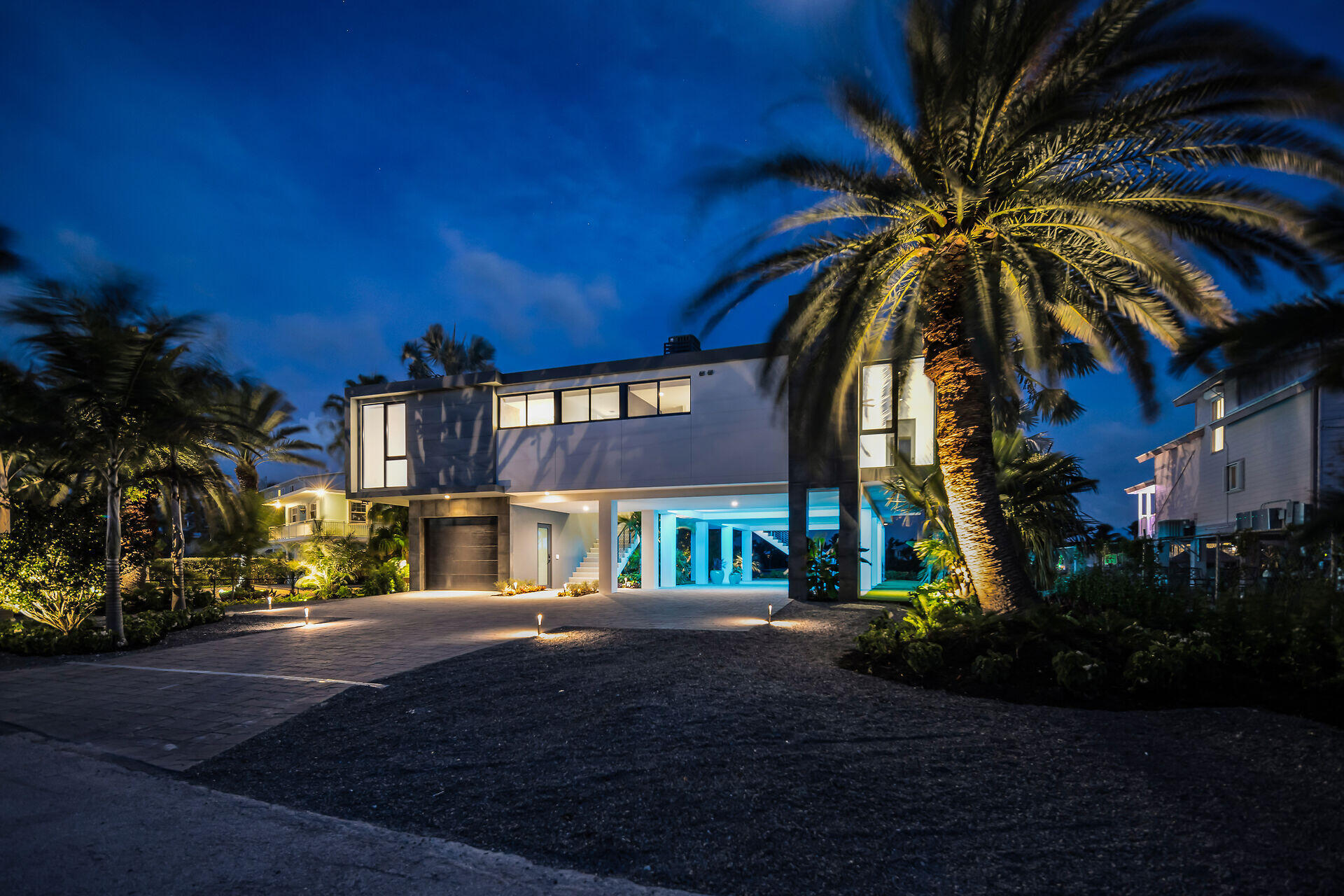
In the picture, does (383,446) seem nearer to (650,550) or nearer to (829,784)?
(650,550)

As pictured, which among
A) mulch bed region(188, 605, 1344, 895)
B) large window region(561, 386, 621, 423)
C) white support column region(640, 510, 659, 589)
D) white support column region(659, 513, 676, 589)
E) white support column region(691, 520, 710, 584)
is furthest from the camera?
white support column region(691, 520, 710, 584)

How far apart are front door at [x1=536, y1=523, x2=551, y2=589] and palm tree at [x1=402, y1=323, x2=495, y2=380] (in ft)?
41.5

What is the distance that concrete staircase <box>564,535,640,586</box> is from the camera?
2406cm

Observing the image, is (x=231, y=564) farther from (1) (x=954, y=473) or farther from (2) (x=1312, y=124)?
(2) (x=1312, y=124)

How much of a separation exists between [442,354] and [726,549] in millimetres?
16381

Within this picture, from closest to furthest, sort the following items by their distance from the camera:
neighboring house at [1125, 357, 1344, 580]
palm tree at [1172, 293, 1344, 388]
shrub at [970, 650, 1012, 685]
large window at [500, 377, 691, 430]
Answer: palm tree at [1172, 293, 1344, 388] < shrub at [970, 650, 1012, 685] < neighboring house at [1125, 357, 1344, 580] < large window at [500, 377, 691, 430]

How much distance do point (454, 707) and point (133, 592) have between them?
1503 cm

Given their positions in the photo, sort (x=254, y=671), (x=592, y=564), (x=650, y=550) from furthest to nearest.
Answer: (x=592, y=564) < (x=650, y=550) < (x=254, y=671)

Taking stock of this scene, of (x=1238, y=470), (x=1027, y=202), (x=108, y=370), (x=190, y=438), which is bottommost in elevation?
(x=1238, y=470)

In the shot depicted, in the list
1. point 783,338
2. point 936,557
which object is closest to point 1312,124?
point 783,338

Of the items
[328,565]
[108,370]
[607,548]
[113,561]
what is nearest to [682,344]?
[607,548]

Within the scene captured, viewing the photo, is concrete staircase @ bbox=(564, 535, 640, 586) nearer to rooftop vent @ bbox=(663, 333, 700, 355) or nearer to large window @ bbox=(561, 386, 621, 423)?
large window @ bbox=(561, 386, 621, 423)

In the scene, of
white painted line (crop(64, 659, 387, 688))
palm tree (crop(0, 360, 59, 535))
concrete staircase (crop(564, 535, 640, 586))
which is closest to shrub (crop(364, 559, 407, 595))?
concrete staircase (crop(564, 535, 640, 586))

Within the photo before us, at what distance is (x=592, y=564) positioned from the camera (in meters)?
24.7
